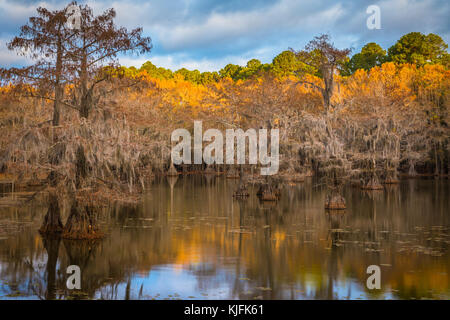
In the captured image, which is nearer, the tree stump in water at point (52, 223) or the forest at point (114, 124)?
the forest at point (114, 124)

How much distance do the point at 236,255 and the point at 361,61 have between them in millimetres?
64135

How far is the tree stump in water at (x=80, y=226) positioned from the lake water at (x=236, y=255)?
1.29ft

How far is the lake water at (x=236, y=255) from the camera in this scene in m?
10.1

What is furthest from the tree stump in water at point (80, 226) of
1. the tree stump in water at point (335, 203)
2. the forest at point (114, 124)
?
the tree stump in water at point (335, 203)

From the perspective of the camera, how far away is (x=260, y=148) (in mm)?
26812

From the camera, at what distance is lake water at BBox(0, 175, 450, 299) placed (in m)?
10.1

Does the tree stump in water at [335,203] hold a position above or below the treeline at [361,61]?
below

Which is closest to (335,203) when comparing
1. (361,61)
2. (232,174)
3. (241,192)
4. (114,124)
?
(241,192)

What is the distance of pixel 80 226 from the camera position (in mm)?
15117

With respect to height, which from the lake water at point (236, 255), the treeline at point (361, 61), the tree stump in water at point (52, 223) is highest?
the treeline at point (361, 61)

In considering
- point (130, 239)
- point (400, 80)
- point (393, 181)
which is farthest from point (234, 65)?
point (130, 239)

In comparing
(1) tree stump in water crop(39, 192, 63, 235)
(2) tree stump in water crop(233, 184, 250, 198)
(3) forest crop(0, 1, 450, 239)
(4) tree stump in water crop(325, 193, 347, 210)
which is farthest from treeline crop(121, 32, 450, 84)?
(1) tree stump in water crop(39, 192, 63, 235)

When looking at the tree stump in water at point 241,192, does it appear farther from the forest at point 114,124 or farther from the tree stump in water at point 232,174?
the tree stump in water at point 232,174

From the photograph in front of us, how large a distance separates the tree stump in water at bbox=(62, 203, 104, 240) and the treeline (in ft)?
90.6
